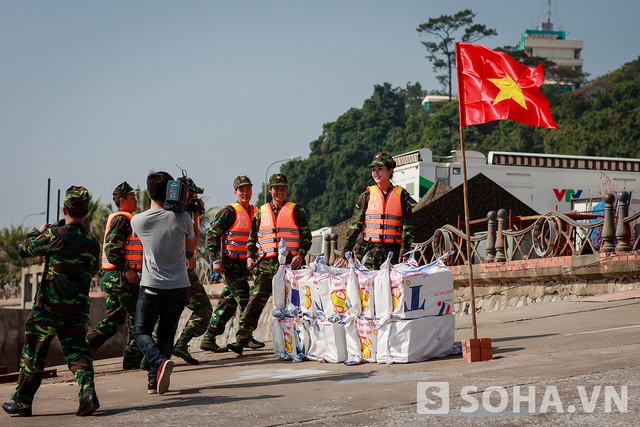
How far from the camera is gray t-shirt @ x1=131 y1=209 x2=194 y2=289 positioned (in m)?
7.76

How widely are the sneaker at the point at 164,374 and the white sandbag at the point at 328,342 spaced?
7.14 ft

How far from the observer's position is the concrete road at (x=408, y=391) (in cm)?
568

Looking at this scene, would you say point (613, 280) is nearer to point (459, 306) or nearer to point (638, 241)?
point (638, 241)

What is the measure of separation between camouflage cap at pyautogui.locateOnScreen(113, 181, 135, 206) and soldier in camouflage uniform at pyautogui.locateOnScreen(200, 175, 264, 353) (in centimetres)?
121

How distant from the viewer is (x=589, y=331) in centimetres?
949

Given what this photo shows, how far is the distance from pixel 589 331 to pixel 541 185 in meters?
23.1

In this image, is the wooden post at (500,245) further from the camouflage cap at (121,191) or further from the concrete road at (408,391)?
the camouflage cap at (121,191)

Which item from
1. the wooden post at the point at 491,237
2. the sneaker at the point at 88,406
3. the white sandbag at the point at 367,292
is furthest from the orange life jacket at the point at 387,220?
the wooden post at the point at 491,237

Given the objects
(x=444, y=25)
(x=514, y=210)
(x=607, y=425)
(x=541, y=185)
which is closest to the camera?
(x=607, y=425)

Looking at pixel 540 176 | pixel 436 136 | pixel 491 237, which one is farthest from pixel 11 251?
pixel 491 237

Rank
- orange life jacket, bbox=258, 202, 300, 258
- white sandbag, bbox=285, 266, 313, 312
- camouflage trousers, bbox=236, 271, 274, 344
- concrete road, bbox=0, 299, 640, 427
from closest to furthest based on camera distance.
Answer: concrete road, bbox=0, 299, 640, 427 < white sandbag, bbox=285, 266, 313, 312 < orange life jacket, bbox=258, 202, 300, 258 < camouflage trousers, bbox=236, 271, 274, 344

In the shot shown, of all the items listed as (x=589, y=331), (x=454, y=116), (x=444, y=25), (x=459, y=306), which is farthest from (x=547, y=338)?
(x=444, y=25)

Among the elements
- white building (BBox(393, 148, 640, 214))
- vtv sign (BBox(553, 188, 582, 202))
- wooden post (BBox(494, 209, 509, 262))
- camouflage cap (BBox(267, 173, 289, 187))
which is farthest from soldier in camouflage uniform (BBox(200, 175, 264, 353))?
vtv sign (BBox(553, 188, 582, 202))

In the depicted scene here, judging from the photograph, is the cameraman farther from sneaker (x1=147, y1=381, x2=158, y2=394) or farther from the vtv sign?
the vtv sign
